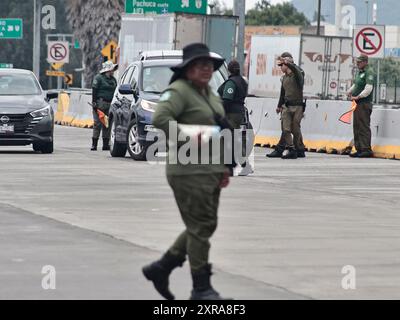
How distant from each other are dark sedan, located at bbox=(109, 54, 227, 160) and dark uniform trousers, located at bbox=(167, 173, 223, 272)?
15.2 metres

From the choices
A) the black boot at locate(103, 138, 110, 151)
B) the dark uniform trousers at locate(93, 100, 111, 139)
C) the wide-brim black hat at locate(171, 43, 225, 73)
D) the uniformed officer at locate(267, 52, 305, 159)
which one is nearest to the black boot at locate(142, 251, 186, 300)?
the wide-brim black hat at locate(171, 43, 225, 73)

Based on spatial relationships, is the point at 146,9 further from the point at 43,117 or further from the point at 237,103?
the point at 237,103

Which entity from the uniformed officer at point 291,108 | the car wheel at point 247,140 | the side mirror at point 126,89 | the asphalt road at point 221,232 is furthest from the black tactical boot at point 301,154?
the car wheel at point 247,140

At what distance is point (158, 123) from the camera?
394 inches

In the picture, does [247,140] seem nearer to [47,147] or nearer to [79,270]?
[47,147]

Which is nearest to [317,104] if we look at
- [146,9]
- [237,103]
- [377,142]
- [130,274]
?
[377,142]

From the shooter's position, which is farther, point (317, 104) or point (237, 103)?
point (317, 104)

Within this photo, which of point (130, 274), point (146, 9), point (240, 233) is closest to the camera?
point (130, 274)

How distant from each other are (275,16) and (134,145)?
110 meters


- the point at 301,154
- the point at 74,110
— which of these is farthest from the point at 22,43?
the point at 301,154

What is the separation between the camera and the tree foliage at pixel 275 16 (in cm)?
13362

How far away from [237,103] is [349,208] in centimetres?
607

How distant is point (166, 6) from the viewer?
55156mm
